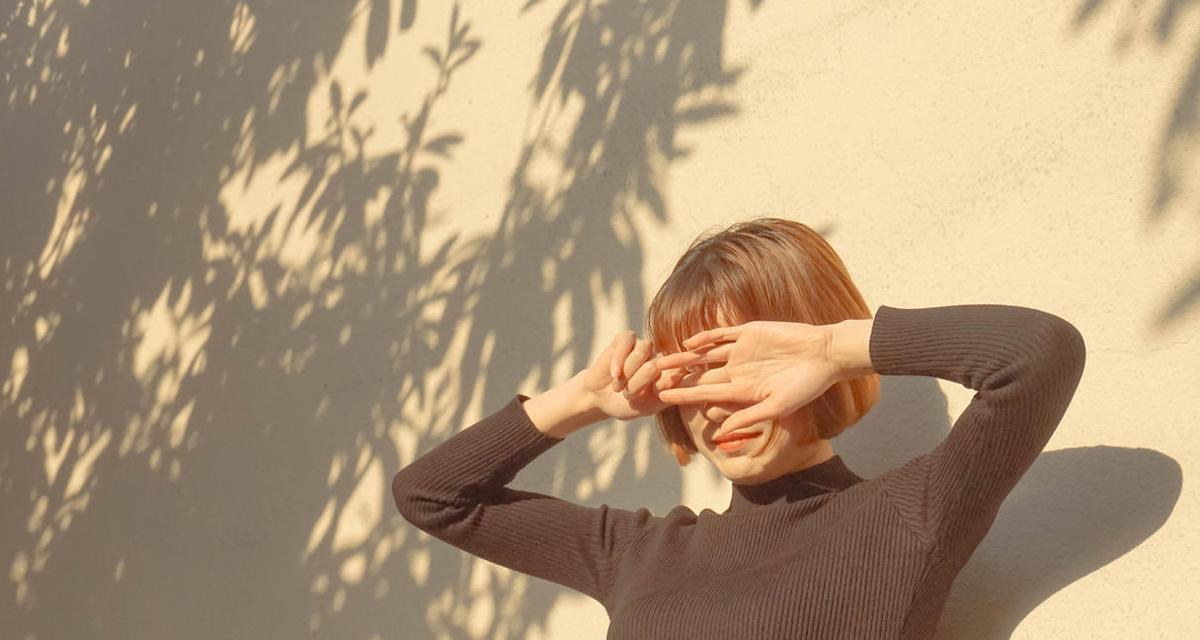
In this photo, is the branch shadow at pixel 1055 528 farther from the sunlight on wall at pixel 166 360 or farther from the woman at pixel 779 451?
the sunlight on wall at pixel 166 360

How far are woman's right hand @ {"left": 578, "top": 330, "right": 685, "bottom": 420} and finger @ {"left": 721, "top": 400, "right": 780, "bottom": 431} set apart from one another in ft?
0.53

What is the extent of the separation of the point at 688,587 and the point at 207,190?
336 cm

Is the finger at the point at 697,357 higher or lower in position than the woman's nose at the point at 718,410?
higher

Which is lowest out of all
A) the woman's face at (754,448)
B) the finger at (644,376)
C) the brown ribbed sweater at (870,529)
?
the brown ribbed sweater at (870,529)

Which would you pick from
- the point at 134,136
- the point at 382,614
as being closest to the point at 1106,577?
the point at 382,614

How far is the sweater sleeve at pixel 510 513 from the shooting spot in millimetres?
2688

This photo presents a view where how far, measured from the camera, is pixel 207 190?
519 cm

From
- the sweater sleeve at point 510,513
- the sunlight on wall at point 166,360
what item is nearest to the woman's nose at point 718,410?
the sweater sleeve at point 510,513

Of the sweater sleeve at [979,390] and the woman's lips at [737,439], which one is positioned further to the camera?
the woman's lips at [737,439]

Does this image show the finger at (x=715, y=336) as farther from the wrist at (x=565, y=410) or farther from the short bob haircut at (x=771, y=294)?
the wrist at (x=565, y=410)

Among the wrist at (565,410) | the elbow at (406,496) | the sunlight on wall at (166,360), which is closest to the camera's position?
the wrist at (565,410)

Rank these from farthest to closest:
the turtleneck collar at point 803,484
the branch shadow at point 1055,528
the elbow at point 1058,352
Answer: the turtleneck collar at point 803,484 < the branch shadow at point 1055,528 < the elbow at point 1058,352

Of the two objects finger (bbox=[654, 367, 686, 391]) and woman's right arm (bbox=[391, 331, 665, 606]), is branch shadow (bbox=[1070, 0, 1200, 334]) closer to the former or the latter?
finger (bbox=[654, 367, 686, 391])

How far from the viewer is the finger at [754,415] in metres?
2.23
